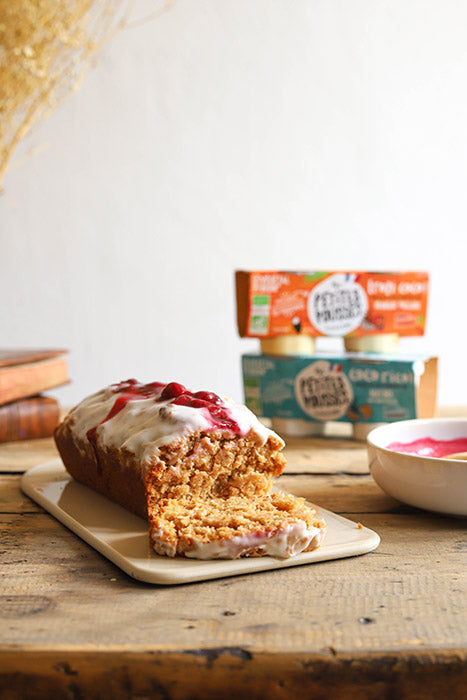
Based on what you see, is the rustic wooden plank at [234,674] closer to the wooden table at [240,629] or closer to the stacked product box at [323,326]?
the wooden table at [240,629]

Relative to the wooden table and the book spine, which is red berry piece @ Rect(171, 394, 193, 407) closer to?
the wooden table

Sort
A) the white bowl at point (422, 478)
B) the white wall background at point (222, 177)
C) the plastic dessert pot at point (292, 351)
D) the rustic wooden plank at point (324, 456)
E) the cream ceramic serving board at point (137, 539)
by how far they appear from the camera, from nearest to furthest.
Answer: the cream ceramic serving board at point (137, 539) → the white bowl at point (422, 478) → the rustic wooden plank at point (324, 456) → the plastic dessert pot at point (292, 351) → the white wall background at point (222, 177)

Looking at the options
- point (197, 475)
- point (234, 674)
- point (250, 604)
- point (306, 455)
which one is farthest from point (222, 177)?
point (234, 674)

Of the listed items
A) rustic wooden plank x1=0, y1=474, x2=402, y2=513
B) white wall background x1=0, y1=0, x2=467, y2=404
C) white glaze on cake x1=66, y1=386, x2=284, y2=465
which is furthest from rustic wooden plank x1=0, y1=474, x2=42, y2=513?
white wall background x1=0, y1=0, x2=467, y2=404

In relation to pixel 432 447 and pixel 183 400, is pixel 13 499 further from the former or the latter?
pixel 432 447

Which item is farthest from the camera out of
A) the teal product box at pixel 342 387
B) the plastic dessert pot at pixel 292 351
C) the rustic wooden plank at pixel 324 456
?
the plastic dessert pot at pixel 292 351

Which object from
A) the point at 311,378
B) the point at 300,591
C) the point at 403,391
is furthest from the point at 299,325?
the point at 300,591

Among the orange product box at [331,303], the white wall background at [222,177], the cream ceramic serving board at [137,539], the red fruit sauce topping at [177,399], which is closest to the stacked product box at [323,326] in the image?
the orange product box at [331,303]

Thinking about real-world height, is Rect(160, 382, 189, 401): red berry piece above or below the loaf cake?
above

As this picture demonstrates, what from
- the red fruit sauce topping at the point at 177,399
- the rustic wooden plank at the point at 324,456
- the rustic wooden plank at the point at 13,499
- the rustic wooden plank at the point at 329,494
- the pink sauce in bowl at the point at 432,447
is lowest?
the rustic wooden plank at the point at 324,456
